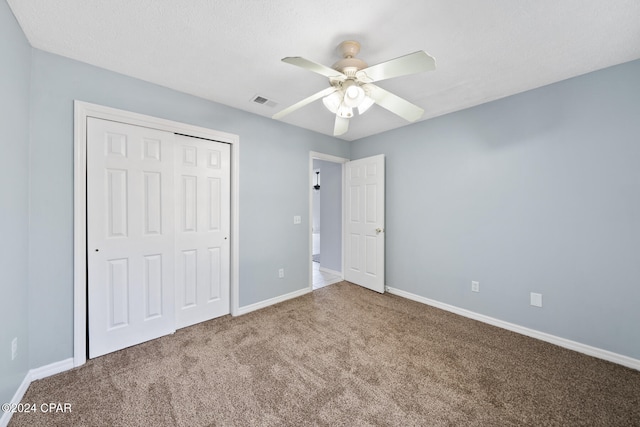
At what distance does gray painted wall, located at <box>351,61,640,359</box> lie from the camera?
6.51 ft

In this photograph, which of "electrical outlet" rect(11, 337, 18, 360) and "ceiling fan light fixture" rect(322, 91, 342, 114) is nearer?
"electrical outlet" rect(11, 337, 18, 360)

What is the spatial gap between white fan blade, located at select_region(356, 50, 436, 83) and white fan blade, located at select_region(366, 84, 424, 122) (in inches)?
4.9

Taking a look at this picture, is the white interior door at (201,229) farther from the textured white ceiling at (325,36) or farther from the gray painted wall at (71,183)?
the textured white ceiling at (325,36)

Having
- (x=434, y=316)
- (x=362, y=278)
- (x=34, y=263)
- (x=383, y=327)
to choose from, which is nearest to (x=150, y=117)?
(x=34, y=263)

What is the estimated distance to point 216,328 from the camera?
254 centimetres

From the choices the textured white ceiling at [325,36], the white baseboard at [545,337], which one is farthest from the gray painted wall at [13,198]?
the white baseboard at [545,337]

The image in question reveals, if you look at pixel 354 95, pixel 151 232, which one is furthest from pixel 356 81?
pixel 151 232

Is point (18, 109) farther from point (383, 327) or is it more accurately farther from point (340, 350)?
point (383, 327)

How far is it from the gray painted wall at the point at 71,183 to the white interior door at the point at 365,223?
1000 mm

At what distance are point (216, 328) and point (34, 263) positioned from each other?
1.53 metres

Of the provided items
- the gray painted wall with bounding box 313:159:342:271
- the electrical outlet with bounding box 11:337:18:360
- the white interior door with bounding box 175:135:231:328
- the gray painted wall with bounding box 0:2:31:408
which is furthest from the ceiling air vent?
the electrical outlet with bounding box 11:337:18:360

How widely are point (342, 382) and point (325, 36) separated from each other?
96.6 inches

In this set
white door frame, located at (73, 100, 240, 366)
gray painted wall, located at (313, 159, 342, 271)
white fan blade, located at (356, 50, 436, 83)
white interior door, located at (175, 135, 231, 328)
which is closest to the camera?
white fan blade, located at (356, 50, 436, 83)

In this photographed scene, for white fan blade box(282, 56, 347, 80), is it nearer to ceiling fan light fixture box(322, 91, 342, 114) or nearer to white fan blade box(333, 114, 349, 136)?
ceiling fan light fixture box(322, 91, 342, 114)
